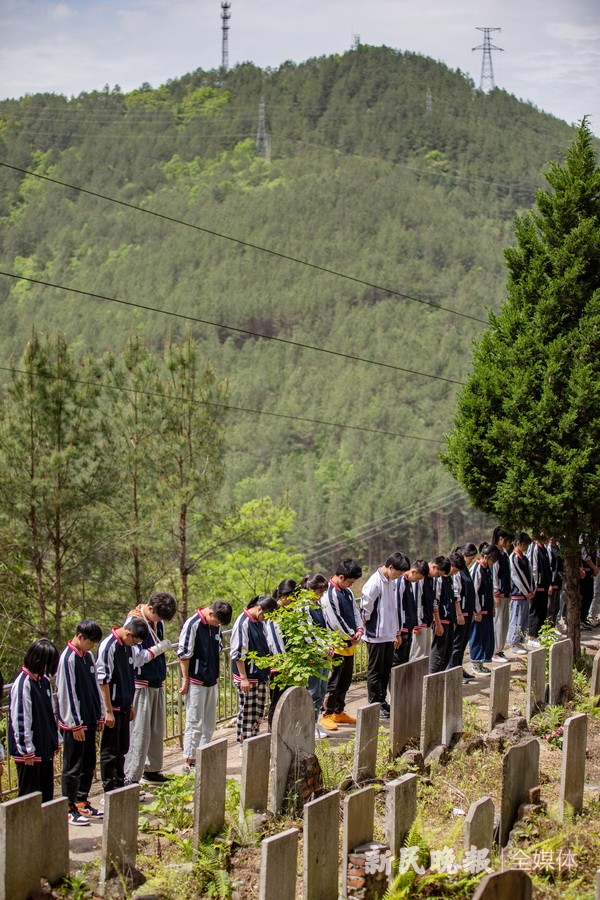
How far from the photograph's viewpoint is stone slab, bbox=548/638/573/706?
30.1 ft

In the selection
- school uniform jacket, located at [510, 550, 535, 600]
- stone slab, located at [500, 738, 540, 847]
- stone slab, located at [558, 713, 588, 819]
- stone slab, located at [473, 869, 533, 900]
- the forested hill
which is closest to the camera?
stone slab, located at [473, 869, 533, 900]

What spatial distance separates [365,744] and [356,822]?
152 centimetres

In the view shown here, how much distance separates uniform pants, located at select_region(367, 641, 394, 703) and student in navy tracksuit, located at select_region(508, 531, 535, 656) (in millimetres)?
3476

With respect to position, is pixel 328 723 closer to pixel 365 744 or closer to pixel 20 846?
pixel 365 744

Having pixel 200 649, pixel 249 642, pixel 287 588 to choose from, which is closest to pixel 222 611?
pixel 200 649

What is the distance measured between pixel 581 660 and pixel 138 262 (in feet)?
414

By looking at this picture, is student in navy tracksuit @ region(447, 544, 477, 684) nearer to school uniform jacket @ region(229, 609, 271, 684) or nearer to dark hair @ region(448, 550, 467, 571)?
dark hair @ region(448, 550, 467, 571)

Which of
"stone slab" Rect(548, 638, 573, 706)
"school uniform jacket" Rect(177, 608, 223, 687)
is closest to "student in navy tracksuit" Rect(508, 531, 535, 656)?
"stone slab" Rect(548, 638, 573, 706)

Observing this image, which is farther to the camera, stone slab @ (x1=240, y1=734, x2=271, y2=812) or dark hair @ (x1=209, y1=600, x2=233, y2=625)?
dark hair @ (x1=209, y1=600, x2=233, y2=625)

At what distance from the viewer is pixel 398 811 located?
236 inches

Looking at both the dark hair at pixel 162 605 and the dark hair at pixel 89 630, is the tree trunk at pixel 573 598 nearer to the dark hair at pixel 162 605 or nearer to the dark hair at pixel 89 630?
the dark hair at pixel 162 605

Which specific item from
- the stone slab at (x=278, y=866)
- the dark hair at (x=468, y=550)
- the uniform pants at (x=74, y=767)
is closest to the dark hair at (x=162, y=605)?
the uniform pants at (x=74, y=767)

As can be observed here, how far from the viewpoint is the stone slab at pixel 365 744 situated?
285 inches

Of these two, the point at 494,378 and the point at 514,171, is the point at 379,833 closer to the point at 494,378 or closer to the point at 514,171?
the point at 494,378
